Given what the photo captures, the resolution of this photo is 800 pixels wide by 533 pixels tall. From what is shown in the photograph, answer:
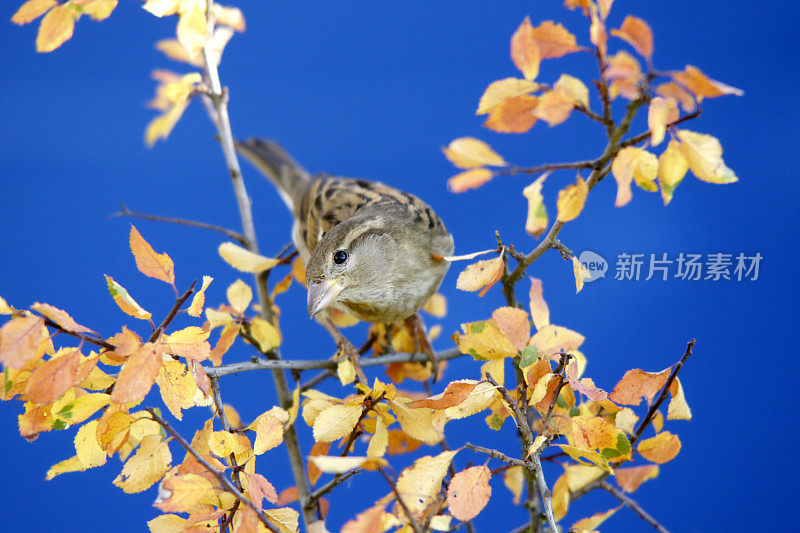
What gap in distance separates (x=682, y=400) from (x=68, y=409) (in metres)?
0.64

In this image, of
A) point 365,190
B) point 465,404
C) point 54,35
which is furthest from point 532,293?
point 365,190

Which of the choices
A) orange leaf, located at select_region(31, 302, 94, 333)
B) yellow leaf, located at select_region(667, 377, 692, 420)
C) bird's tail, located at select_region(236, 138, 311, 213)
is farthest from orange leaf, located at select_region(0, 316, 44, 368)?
bird's tail, located at select_region(236, 138, 311, 213)

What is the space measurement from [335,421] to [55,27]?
52cm

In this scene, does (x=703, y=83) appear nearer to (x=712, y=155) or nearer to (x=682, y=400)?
(x=712, y=155)

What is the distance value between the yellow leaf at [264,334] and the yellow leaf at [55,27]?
43 centimetres

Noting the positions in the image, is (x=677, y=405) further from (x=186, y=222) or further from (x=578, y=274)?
(x=186, y=222)

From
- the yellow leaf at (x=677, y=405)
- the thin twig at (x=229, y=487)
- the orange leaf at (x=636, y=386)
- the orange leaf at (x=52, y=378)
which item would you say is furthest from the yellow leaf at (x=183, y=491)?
the yellow leaf at (x=677, y=405)

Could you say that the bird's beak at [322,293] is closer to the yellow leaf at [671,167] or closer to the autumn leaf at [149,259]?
the autumn leaf at [149,259]

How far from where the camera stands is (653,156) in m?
0.59

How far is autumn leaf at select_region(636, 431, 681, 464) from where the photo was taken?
798 mm

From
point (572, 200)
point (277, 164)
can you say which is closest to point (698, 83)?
point (572, 200)

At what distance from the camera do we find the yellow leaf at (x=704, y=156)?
55 centimetres

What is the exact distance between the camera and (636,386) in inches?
26.8

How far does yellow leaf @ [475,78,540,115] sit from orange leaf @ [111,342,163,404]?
365 mm
